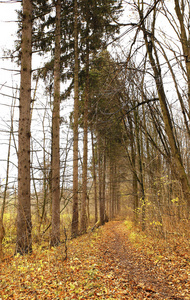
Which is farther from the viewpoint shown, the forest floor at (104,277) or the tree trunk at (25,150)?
the tree trunk at (25,150)

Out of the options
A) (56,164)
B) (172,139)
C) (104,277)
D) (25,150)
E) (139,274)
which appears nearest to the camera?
(104,277)

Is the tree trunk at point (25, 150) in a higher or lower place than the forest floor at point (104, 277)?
higher

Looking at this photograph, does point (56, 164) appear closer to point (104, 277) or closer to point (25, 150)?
point (25, 150)

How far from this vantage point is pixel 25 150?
602cm

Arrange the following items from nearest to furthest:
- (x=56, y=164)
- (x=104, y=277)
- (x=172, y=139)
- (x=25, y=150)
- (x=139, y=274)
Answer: (x=104, y=277), (x=139, y=274), (x=172, y=139), (x=25, y=150), (x=56, y=164)

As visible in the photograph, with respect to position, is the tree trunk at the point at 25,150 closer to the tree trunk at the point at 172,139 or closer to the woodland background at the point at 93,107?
the woodland background at the point at 93,107

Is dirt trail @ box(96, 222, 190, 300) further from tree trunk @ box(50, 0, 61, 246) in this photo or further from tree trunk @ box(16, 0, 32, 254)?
tree trunk @ box(16, 0, 32, 254)

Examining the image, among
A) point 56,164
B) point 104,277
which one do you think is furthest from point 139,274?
point 56,164

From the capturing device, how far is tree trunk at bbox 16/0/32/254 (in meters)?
5.72

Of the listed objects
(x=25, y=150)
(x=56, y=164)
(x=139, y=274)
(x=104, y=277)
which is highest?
(x=25, y=150)

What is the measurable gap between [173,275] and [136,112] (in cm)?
832

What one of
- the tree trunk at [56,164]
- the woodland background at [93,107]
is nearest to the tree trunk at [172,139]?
the woodland background at [93,107]

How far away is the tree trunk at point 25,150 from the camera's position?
572 centimetres

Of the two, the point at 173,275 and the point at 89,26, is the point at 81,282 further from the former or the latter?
the point at 89,26
